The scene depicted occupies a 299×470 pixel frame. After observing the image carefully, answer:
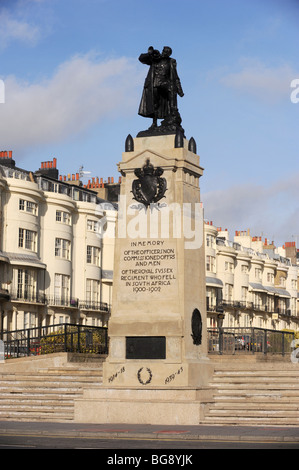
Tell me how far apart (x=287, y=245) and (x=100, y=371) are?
116 m

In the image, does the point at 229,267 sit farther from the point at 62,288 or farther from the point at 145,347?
the point at 145,347

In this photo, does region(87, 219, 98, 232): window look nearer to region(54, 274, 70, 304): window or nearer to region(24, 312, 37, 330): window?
region(54, 274, 70, 304): window

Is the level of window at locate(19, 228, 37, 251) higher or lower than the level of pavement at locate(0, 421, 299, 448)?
higher

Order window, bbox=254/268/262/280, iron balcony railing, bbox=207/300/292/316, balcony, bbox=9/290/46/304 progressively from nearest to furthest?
balcony, bbox=9/290/46/304 → iron balcony railing, bbox=207/300/292/316 → window, bbox=254/268/262/280

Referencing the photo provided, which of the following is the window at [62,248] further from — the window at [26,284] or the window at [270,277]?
the window at [270,277]

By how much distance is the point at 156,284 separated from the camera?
27.8m

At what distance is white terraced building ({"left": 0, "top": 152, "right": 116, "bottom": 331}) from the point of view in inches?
2714

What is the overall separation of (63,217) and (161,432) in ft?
179

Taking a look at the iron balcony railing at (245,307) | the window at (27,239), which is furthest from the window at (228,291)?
the window at (27,239)

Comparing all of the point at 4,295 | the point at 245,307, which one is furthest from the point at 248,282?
the point at 4,295

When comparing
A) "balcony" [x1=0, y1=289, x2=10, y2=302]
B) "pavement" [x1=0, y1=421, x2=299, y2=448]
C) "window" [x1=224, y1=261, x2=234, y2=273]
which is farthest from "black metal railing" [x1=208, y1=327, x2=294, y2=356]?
"window" [x1=224, y1=261, x2=234, y2=273]

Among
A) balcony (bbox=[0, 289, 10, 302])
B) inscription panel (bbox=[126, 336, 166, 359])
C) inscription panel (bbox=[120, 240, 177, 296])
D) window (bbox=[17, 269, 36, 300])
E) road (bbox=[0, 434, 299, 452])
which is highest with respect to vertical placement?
window (bbox=[17, 269, 36, 300])

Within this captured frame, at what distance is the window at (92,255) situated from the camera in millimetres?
79438

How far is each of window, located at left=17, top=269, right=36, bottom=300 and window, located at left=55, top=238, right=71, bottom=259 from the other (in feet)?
14.2
